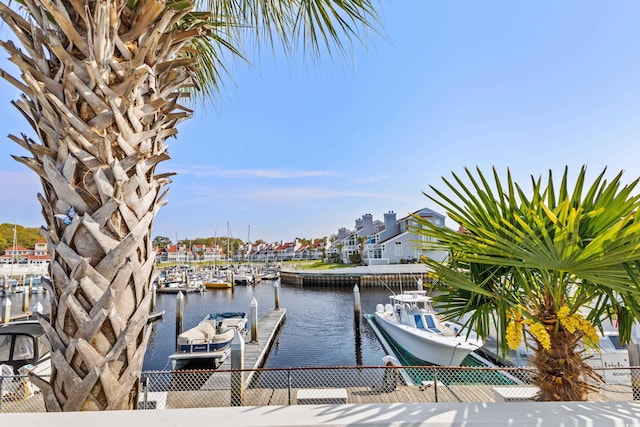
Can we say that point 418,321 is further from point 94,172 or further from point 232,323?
point 94,172

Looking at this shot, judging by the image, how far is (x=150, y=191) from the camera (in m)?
1.77

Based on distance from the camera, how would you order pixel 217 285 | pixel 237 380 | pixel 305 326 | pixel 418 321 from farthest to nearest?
pixel 217 285, pixel 305 326, pixel 418 321, pixel 237 380

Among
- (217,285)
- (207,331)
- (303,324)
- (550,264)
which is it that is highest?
(550,264)

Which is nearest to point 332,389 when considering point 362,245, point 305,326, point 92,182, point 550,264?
point 550,264

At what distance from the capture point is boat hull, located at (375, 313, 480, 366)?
10.6 m

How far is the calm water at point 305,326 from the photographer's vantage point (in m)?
14.3

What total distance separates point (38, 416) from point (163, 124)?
167 centimetres

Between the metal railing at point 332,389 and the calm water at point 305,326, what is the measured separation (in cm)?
393

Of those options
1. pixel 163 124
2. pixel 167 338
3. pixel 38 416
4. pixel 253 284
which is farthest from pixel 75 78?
pixel 253 284

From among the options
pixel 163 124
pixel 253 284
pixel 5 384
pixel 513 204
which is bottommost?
pixel 253 284

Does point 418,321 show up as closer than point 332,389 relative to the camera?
No

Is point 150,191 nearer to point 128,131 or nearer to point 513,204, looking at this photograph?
point 128,131

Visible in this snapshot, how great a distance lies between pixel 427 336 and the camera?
1136 cm

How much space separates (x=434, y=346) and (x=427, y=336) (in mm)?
407
